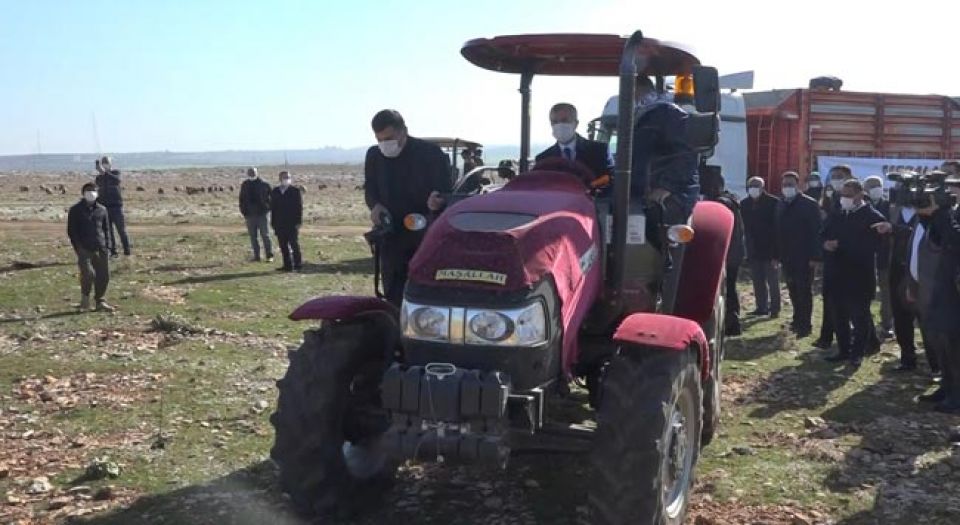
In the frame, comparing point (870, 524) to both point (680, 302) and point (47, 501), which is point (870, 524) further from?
point (47, 501)

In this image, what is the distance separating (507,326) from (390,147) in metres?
2.41

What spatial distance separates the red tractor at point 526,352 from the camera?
13.6 ft

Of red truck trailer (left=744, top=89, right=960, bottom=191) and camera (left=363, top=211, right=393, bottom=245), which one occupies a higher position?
red truck trailer (left=744, top=89, right=960, bottom=191)

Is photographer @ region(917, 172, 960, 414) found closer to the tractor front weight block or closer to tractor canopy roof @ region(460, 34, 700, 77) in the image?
tractor canopy roof @ region(460, 34, 700, 77)

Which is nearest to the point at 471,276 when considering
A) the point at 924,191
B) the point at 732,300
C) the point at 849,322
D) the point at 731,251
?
the point at 924,191

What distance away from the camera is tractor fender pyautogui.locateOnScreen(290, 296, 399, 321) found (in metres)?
4.95

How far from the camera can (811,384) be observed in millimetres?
8195

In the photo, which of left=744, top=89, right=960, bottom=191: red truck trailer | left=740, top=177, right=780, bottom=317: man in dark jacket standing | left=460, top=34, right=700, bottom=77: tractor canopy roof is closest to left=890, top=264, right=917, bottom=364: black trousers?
left=740, top=177, right=780, bottom=317: man in dark jacket standing

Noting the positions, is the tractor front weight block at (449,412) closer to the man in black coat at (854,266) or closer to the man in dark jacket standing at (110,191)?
the man in black coat at (854,266)

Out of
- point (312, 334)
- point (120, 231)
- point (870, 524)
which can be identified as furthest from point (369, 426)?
point (120, 231)

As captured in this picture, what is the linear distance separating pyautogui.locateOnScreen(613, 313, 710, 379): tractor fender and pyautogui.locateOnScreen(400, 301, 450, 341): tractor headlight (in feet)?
2.71

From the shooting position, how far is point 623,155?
4.69m

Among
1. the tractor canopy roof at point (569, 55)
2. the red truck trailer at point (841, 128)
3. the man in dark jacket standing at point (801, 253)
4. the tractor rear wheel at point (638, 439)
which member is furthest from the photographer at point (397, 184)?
the red truck trailer at point (841, 128)

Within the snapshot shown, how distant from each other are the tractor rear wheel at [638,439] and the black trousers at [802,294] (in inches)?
253
